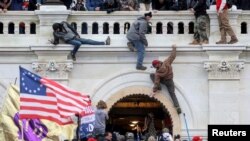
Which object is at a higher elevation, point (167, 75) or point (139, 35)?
point (139, 35)

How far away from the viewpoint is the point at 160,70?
1554 inches

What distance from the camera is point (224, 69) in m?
39.5

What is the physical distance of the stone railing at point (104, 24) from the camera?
39906mm

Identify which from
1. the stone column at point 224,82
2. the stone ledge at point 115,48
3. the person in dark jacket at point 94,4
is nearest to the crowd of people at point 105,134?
the stone column at point 224,82

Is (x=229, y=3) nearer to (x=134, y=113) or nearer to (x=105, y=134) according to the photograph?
(x=105, y=134)

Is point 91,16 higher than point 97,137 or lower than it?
higher

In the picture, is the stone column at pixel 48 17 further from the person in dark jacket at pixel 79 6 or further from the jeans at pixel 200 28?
the jeans at pixel 200 28

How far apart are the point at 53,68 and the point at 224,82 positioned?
475 cm

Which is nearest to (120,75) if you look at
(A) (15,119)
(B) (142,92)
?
(B) (142,92)

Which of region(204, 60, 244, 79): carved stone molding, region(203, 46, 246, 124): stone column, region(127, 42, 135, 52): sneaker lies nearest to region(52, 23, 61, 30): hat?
region(127, 42, 135, 52): sneaker

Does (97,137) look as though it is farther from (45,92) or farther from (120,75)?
(45,92)

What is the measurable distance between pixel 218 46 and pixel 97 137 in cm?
429

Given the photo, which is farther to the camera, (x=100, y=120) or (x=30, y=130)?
(x=100, y=120)

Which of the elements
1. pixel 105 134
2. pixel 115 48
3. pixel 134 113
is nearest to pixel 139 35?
pixel 115 48
